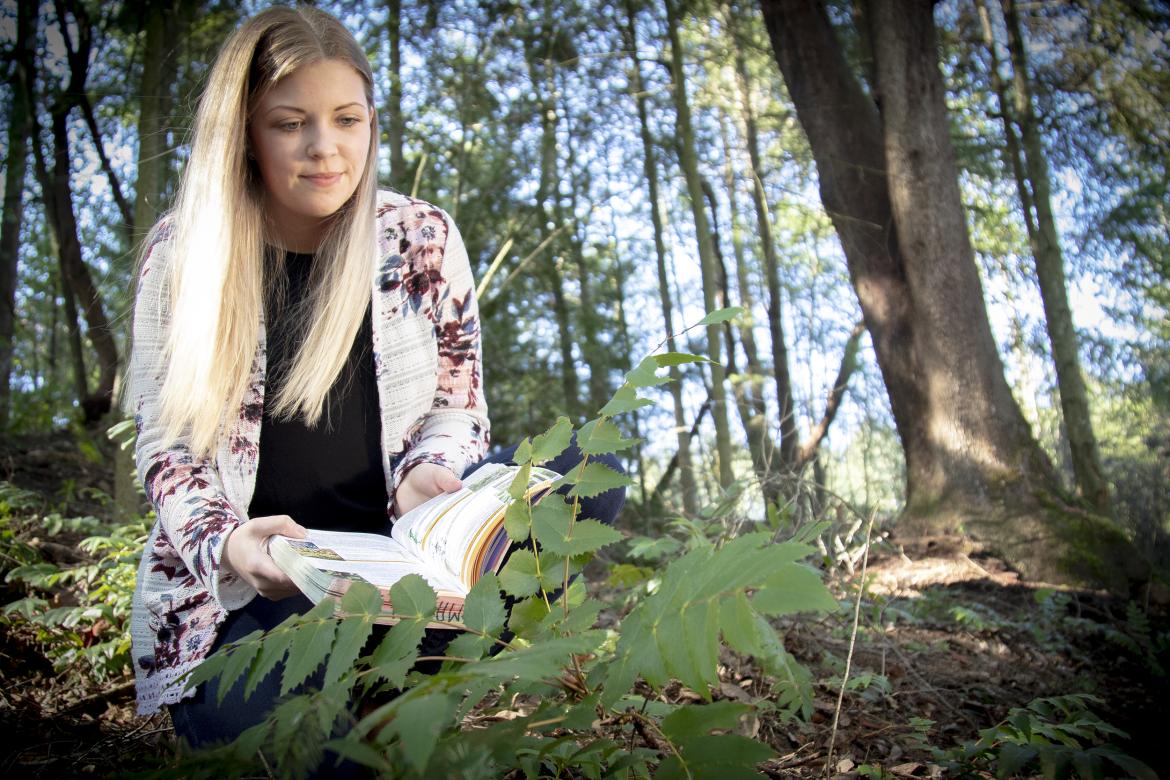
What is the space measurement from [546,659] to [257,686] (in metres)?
1.08

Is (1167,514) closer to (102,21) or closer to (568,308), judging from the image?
(568,308)

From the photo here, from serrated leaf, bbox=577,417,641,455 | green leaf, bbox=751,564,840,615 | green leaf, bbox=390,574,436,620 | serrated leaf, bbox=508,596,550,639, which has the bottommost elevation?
serrated leaf, bbox=508,596,550,639

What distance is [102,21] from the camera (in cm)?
722

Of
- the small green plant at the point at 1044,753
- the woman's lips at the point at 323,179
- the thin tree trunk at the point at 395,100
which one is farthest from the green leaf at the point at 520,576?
the thin tree trunk at the point at 395,100

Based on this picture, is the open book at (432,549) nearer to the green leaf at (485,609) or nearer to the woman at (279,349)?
the green leaf at (485,609)

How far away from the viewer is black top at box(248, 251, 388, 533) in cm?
214

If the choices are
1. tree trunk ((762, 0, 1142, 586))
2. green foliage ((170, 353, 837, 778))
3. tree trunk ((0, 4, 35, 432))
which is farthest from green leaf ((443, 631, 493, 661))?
tree trunk ((0, 4, 35, 432))

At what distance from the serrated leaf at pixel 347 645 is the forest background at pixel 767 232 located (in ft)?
1.80

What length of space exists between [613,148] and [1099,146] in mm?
6020

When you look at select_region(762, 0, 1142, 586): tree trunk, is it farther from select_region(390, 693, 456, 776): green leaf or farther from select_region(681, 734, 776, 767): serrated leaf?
select_region(390, 693, 456, 776): green leaf

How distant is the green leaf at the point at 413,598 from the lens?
1.15 metres

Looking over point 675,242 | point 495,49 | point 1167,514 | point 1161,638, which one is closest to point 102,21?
point 495,49

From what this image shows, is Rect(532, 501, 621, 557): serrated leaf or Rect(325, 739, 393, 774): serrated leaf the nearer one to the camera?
Rect(325, 739, 393, 774): serrated leaf

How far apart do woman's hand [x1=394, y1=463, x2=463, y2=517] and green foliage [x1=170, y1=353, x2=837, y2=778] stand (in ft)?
1.99
